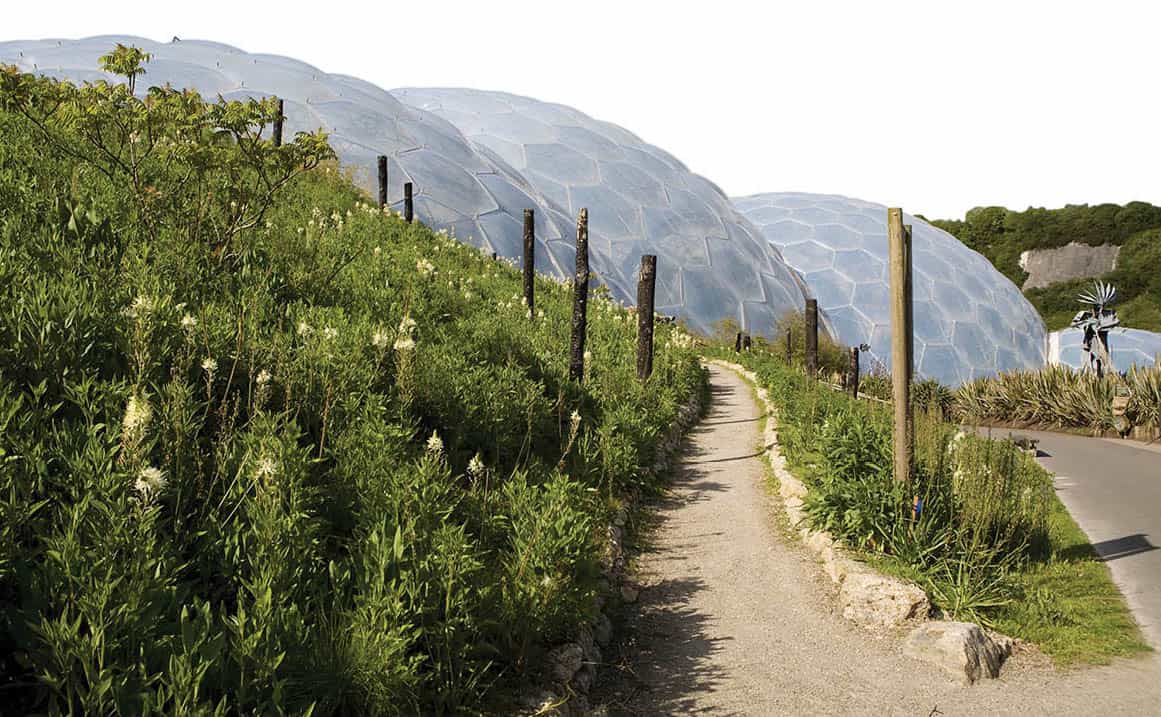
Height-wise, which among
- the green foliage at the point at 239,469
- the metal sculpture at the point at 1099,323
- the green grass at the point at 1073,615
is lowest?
the green grass at the point at 1073,615

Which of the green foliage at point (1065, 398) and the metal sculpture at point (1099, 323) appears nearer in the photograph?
the green foliage at point (1065, 398)

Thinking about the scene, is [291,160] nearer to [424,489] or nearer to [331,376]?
[331,376]

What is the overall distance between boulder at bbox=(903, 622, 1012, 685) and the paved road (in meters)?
1.81

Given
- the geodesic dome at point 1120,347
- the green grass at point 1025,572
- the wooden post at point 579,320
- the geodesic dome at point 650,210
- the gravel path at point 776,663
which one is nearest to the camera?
the gravel path at point 776,663

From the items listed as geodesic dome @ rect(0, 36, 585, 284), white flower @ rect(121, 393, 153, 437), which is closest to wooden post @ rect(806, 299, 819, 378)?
geodesic dome @ rect(0, 36, 585, 284)

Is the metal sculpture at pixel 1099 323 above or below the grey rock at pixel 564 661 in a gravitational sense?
above

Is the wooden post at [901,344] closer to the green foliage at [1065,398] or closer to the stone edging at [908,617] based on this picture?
the stone edging at [908,617]

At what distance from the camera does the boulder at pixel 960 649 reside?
5.86 m

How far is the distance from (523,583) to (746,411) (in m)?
15.6

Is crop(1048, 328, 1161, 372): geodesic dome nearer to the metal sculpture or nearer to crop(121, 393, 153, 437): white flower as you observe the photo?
the metal sculpture

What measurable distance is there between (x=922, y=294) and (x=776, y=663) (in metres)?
66.2

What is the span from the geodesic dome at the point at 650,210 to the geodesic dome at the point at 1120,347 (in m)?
28.5

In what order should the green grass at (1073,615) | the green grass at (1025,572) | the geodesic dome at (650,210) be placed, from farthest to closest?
the geodesic dome at (650,210) → the green grass at (1025,572) → the green grass at (1073,615)

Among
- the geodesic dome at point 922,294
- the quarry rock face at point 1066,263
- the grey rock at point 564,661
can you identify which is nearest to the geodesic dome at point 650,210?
the geodesic dome at point 922,294
